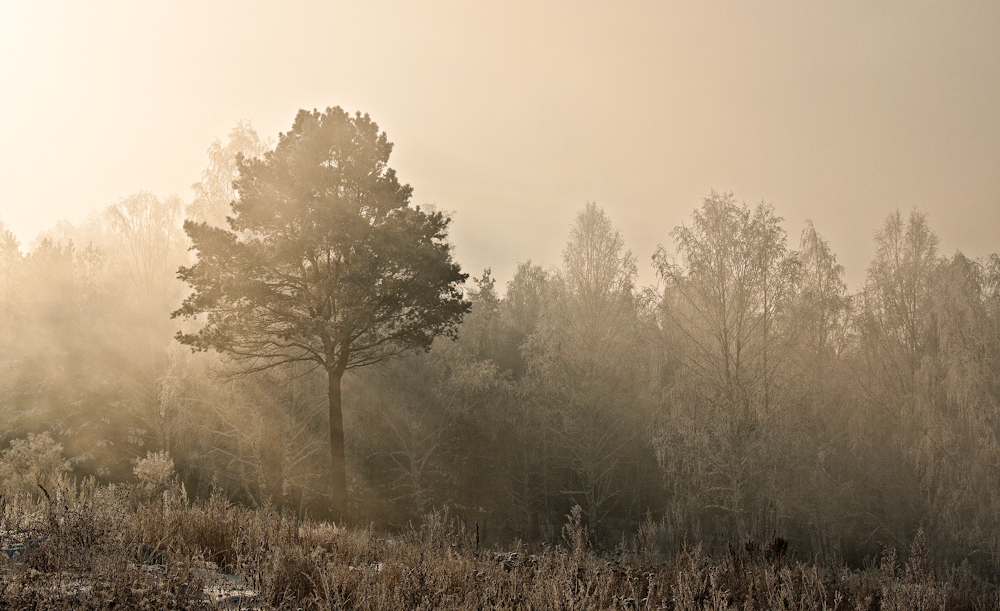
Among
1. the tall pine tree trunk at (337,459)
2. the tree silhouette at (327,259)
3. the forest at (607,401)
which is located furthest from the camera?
the forest at (607,401)

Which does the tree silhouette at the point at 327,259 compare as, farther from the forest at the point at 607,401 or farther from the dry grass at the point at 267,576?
the dry grass at the point at 267,576

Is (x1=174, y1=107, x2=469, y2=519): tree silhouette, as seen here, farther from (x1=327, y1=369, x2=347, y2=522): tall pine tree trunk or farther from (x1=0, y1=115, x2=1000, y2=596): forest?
(x1=0, y1=115, x2=1000, y2=596): forest

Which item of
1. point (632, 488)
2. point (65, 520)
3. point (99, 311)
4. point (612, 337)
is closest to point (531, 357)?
point (612, 337)

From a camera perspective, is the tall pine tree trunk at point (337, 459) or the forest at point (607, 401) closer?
the tall pine tree trunk at point (337, 459)

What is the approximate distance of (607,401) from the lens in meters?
24.3

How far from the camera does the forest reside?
18031 millimetres

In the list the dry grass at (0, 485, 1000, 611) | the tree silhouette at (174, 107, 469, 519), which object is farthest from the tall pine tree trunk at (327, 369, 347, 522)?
the dry grass at (0, 485, 1000, 611)

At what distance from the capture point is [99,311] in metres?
32.8

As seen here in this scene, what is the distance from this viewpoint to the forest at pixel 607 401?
1803cm

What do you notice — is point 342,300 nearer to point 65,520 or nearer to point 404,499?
point 65,520

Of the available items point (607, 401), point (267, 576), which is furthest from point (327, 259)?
point (607, 401)

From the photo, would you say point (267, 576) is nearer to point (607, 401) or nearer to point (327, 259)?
point (327, 259)

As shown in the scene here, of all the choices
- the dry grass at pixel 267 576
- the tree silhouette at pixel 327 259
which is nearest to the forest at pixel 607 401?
the tree silhouette at pixel 327 259

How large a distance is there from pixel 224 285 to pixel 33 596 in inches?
422
